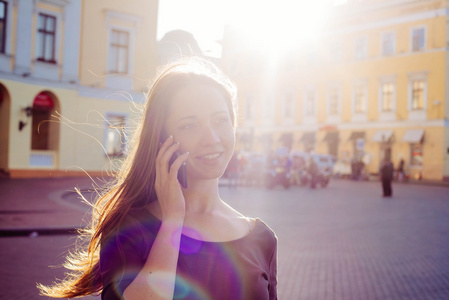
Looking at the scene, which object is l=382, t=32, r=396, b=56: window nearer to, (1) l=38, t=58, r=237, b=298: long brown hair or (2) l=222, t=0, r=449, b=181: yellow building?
(2) l=222, t=0, r=449, b=181: yellow building

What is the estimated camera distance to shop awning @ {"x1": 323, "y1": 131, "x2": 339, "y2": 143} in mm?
40691

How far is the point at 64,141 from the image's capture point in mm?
11617

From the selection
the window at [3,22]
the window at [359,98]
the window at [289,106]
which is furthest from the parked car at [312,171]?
the window at [3,22]

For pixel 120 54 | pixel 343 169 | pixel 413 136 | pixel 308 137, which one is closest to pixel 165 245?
pixel 120 54

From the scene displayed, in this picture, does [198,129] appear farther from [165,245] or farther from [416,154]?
[416,154]

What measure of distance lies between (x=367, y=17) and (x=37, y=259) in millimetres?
36752

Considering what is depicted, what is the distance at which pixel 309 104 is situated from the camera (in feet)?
142

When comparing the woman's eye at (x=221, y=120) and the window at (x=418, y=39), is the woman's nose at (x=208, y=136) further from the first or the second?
the window at (x=418, y=39)

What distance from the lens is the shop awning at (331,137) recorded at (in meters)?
40.7

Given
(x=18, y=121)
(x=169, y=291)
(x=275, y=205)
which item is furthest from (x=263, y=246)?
(x=275, y=205)

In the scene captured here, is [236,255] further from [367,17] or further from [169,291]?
[367,17]

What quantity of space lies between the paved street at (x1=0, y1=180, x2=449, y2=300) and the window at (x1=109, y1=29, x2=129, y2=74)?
4490mm

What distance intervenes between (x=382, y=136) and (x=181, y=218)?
3770 cm

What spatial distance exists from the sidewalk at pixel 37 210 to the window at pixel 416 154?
27405 millimetres
